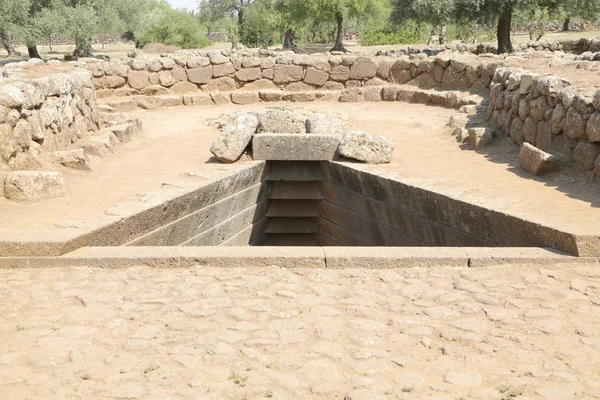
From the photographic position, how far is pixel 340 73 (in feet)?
50.8

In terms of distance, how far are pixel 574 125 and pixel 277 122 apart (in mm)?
4245

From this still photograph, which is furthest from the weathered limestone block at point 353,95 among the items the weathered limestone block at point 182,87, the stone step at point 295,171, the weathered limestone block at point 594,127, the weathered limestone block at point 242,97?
the weathered limestone block at point 594,127

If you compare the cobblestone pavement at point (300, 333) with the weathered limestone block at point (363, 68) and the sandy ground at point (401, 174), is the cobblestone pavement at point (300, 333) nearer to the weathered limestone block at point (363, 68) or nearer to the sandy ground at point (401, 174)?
the sandy ground at point (401, 174)

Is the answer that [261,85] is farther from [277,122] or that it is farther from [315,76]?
[277,122]

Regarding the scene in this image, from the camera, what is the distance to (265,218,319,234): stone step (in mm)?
10695

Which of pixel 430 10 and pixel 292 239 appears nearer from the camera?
pixel 292 239

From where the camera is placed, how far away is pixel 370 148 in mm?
8742

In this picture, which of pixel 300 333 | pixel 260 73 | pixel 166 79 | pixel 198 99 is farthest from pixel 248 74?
pixel 300 333

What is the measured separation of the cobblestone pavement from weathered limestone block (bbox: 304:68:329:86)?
35.7 ft

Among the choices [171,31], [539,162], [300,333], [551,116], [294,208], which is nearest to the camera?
[300,333]

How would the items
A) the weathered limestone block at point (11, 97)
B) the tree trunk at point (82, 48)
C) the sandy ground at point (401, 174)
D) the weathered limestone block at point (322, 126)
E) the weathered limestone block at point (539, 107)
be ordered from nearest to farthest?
the sandy ground at point (401, 174) → the weathered limestone block at point (11, 97) → the weathered limestone block at point (539, 107) → the weathered limestone block at point (322, 126) → the tree trunk at point (82, 48)

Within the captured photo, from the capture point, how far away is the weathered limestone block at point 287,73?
15.5m

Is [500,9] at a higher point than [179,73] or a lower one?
higher

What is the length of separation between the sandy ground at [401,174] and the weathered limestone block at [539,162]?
0.31 feet
